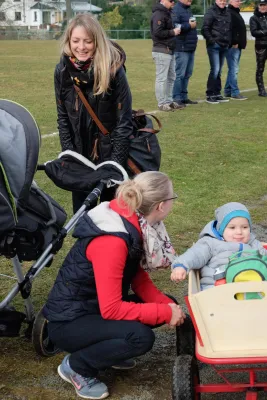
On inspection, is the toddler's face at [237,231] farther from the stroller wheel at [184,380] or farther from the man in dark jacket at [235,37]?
the man in dark jacket at [235,37]

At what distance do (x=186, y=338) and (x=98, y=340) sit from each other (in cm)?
45

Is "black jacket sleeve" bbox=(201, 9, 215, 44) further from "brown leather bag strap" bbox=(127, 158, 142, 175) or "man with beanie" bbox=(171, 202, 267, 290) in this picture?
"man with beanie" bbox=(171, 202, 267, 290)

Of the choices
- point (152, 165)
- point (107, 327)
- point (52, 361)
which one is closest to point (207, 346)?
point (107, 327)

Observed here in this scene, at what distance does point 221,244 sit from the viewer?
3.71m

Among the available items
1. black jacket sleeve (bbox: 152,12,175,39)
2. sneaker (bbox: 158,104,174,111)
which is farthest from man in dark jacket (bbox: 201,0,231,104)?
black jacket sleeve (bbox: 152,12,175,39)

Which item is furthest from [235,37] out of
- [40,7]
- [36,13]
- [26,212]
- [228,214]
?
[36,13]

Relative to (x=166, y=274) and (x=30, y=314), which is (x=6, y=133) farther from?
(x=166, y=274)

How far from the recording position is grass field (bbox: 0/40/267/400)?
3.61 m

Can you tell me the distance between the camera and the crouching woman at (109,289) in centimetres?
329

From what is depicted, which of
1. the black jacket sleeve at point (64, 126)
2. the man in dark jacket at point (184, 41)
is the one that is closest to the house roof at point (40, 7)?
the man in dark jacket at point (184, 41)

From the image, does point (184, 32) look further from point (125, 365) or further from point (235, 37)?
point (125, 365)

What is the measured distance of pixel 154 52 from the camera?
11945mm

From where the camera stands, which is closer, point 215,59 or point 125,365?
point 125,365

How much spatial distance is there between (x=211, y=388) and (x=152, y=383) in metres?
0.54
